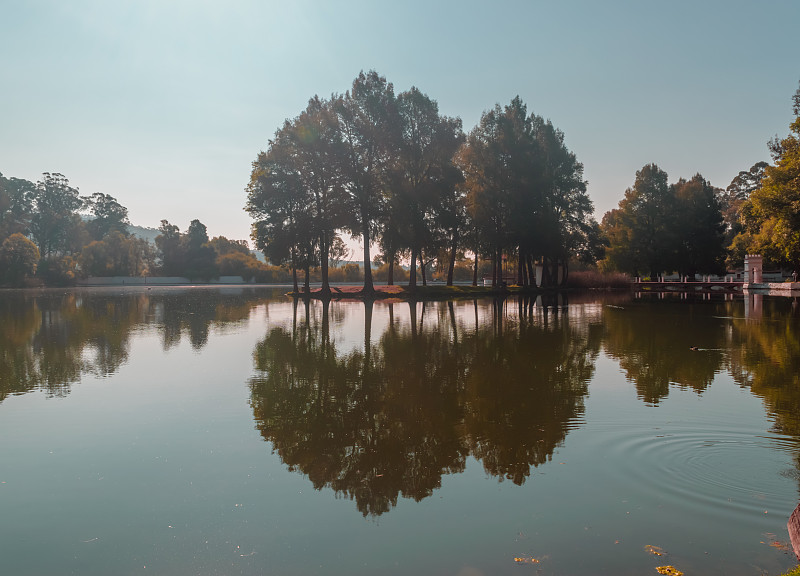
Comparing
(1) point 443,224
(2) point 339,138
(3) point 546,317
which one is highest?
(2) point 339,138

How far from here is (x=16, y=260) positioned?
82812mm

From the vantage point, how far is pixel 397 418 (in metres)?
8.35

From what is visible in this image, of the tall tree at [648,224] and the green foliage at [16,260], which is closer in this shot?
the tall tree at [648,224]

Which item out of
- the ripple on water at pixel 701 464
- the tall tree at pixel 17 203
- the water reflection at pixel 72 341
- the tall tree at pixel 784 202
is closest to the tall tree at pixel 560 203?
the tall tree at pixel 784 202

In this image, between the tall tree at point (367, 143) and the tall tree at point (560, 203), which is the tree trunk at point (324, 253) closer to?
the tall tree at point (367, 143)

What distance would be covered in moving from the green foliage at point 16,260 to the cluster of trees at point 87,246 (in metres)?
2.64

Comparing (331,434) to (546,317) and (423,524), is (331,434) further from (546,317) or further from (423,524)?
(546,317)

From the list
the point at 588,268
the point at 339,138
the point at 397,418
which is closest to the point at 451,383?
the point at 397,418

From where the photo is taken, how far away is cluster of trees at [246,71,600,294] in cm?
4381

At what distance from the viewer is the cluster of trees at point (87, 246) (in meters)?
97.3

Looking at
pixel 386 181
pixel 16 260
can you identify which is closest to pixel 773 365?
pixel 386 181

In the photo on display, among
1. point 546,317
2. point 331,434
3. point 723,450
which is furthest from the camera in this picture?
point 546,317

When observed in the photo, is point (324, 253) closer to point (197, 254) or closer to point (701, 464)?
point (701, 464)

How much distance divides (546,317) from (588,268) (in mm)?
62192
